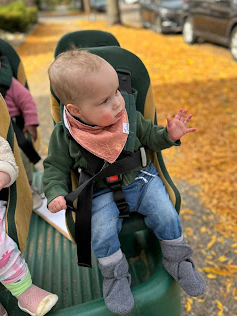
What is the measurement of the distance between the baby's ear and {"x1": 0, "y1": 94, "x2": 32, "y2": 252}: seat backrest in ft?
1.26

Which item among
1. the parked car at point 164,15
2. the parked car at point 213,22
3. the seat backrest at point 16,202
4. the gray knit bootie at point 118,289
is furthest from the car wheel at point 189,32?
the gray knit bootie at point 118,289

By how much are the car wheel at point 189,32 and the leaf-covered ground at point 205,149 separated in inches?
7.2

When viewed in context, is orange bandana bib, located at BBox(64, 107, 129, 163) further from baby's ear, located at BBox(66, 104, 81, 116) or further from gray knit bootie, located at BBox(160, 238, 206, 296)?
gray knit bootie, located at BBox(160, 238, 206, 296)

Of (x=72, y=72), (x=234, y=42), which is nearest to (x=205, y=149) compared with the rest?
(x=72, y=72)

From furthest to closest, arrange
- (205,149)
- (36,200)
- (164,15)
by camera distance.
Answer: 1. (164,15)
2. (205,149)
3. (36,200)

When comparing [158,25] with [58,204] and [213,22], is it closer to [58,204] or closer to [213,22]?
[213,22]

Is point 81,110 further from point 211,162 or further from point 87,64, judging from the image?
point 211,162

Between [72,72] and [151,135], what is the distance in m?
0.54

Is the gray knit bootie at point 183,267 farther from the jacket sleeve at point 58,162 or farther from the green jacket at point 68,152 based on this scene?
the jacket sleeve at point 58,162

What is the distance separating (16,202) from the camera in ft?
5.91

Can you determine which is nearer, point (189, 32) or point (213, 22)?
point (213, 22)

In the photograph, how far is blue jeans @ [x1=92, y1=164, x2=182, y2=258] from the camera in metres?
1.72

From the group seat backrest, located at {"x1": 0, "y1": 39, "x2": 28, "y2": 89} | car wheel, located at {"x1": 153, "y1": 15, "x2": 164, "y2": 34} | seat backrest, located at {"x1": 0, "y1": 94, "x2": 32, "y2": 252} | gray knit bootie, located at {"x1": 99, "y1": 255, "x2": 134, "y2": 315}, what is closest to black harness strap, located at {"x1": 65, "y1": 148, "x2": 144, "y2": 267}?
gray knit bootie, located at {"x1": 99, "y1": 255, "x2": 134, "y2": 315}

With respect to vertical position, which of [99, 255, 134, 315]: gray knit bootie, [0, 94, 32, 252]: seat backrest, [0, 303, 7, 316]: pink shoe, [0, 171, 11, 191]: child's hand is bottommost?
[0, 303, 7, 316]: pink shoe
